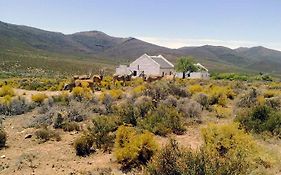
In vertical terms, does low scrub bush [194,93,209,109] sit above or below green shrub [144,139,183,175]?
below

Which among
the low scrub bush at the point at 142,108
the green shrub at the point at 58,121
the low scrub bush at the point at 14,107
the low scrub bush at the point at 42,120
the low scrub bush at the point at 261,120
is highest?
the low scrub bush at the point at 261,120

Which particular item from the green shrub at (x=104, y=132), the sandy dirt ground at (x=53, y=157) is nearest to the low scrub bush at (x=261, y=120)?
the sandy dirt ground at (x=53, y=157)

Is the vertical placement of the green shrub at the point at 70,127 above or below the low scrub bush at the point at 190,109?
below

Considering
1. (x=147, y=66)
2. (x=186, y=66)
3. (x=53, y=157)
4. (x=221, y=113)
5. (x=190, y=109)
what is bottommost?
(x=186, y=66)

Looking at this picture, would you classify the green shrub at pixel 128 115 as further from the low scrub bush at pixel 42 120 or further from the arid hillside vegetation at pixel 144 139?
the low scrub bush at pixel 42 120

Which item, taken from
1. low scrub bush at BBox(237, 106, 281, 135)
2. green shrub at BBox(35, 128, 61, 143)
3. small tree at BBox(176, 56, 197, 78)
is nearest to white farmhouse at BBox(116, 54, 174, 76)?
small tree at BBox(176, 56, 197, 78)

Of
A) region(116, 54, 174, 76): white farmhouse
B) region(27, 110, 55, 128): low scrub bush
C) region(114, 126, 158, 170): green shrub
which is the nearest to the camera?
region(114, 126, 158, 170): green shrub

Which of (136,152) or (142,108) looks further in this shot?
(142,108)

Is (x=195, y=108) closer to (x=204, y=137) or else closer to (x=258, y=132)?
(x=258, y=132)

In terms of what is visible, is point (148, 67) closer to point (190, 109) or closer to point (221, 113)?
point (221, 113)

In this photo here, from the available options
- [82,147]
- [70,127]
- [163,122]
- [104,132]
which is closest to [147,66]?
[70,127]

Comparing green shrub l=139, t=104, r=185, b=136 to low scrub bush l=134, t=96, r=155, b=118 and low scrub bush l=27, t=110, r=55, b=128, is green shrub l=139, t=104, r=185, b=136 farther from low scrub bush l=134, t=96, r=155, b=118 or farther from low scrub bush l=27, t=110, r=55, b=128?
low scrub bush l=27, t=110, r=55, b=128

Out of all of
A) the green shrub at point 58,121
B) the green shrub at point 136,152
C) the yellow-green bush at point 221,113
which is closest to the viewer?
the green shrub at point 136,152

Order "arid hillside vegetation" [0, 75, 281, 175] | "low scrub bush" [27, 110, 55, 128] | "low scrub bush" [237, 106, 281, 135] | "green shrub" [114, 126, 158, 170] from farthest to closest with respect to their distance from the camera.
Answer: "low scrub bush" [27, 110, 55, 128]
"low scrub bush" [237, 106, 281, 135]
"green shrub" [114, 126, 158, 170]
"arid hillside vegetation" [0, 75, 281, 175]
